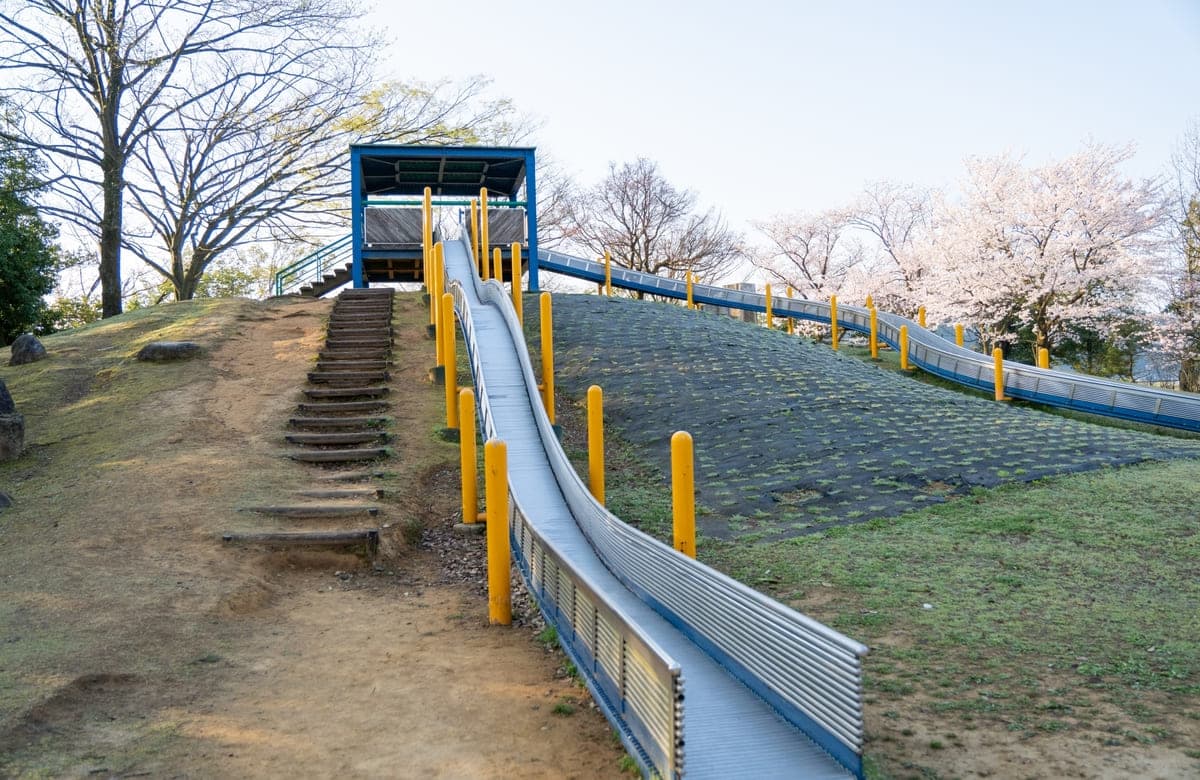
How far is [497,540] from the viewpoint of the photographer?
6285 millimetres

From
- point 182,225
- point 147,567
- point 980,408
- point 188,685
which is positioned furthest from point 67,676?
point 182,225

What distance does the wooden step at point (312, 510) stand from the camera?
844cm

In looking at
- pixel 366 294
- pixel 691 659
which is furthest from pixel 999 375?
pixel 691 659

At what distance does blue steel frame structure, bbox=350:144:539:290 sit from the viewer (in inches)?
840

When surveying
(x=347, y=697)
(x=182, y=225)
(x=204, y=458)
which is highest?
(x=182, y=225)

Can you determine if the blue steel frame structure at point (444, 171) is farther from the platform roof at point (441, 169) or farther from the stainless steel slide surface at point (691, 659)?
the stainless steel slide surface at point (691, 659)

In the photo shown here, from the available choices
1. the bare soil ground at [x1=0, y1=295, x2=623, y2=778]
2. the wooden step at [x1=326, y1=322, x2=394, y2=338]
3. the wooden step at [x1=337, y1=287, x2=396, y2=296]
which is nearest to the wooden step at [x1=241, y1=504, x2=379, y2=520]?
the bare soil ground at [x1=0, y1=295, x2=623, y2=778]

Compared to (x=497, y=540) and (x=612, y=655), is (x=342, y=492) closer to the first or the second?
(x=497, y=540)

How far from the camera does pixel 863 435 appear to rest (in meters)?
11.5

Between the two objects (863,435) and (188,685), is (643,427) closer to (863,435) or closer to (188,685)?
(863,435)

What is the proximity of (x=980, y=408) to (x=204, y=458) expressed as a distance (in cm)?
1123

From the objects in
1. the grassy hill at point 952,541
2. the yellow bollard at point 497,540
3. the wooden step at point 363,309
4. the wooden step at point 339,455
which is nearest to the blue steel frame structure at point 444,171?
the wooden step at point 363,309

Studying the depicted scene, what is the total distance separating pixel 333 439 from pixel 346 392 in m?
1.94

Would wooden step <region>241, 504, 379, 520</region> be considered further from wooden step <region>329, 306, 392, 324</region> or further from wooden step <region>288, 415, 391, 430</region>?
wooden step <region>329, 306, 392, 324</region>
